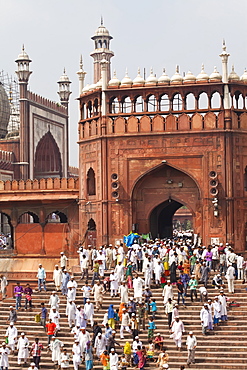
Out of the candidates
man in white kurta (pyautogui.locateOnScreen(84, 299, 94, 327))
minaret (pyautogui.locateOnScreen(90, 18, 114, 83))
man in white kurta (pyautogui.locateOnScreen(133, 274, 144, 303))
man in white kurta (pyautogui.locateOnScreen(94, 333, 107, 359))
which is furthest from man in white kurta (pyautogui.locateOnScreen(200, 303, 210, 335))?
minaret (pyautogui.locateOnScreen(90, 18, 114, 83))

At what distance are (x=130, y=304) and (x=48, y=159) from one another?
1138 inches

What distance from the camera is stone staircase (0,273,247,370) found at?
16.2m

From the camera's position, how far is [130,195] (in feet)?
79.7

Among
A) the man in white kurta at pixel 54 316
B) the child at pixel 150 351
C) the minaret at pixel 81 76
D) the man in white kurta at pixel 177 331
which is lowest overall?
the child at pixel 150 351

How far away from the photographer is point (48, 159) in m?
45.7

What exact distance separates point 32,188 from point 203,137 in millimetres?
7510

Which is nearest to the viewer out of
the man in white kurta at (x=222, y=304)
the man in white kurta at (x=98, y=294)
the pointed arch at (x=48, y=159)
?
the man in white kurta at (x=222, y=304)

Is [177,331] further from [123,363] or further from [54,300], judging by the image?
[54,300]

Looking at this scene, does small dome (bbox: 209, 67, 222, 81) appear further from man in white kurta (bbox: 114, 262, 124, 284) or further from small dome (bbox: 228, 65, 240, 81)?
man in white kurta (bbox: 114, 262, 124, 284)

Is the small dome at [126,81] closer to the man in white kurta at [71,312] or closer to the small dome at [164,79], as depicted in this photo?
the small dome at [164,79]

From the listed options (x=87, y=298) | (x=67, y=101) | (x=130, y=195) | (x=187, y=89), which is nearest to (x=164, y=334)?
(x=87, y=298)

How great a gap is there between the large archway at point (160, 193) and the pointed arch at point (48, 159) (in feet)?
67.0

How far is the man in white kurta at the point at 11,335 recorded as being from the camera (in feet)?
57.0

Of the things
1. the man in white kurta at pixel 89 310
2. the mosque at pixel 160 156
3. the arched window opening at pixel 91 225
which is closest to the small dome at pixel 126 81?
the mosque at pixel 160 156
